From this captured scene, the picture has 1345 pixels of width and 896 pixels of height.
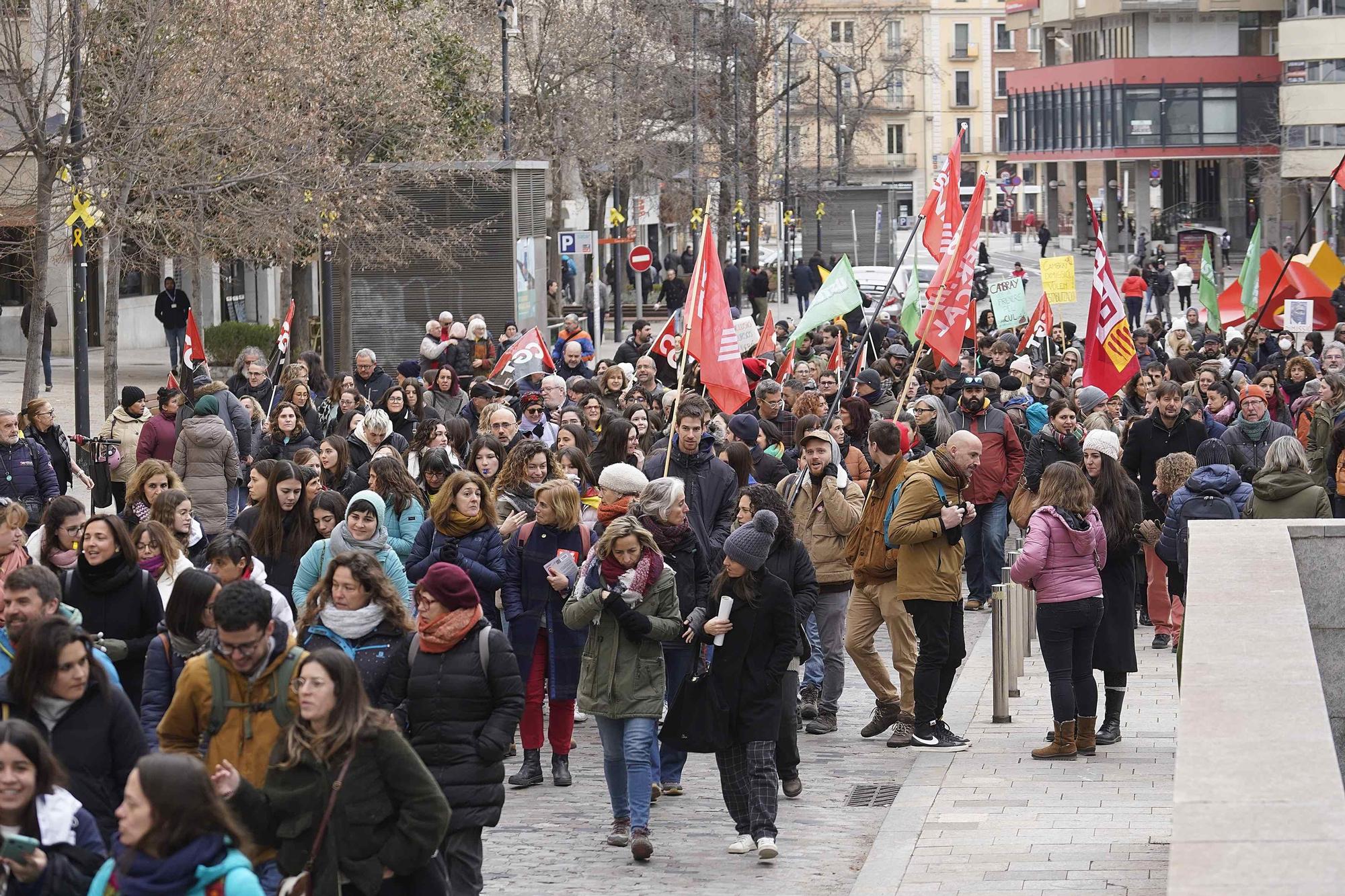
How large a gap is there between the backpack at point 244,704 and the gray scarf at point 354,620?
1036 mm

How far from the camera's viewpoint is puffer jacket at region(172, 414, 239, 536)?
47.2 feet

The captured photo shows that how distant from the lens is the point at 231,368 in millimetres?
34625

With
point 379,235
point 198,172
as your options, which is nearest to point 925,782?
point 198,172

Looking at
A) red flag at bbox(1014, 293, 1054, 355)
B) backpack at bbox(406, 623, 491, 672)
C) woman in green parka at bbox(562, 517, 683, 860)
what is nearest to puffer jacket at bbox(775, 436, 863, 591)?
woman in green parka at bbox(562, 517, 683, 860)

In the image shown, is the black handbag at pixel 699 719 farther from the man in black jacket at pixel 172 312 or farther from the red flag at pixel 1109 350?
the man in black jacket at pixel 172 312

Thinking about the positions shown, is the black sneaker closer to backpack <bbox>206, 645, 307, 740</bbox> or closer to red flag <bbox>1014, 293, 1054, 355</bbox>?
backpack <bbox>206, 645, 307, 740</bbox>

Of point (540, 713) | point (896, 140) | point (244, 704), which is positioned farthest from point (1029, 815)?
point (896, 140)

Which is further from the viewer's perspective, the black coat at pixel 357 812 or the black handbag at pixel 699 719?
the black handbag at pixel 699 719

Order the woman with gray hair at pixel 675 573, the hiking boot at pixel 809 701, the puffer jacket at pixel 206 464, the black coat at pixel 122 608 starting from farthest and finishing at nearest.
Result: the puffer jacket at pixel 206 464 → the hiking boot at pixel 809 701 → the woman with gray hair at pixel 675 573 → the black coat at pixel 122 608

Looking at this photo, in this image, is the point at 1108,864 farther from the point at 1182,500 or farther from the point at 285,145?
the point at 285,145

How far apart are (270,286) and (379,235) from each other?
1939 centimetres

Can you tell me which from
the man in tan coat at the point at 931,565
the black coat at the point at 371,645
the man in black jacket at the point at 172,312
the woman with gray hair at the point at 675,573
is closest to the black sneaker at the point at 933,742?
the man in tan coat at the point at 931,565

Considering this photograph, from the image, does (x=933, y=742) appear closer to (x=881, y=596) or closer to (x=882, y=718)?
(x=882, y=718)

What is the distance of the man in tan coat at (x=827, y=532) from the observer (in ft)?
37.6
